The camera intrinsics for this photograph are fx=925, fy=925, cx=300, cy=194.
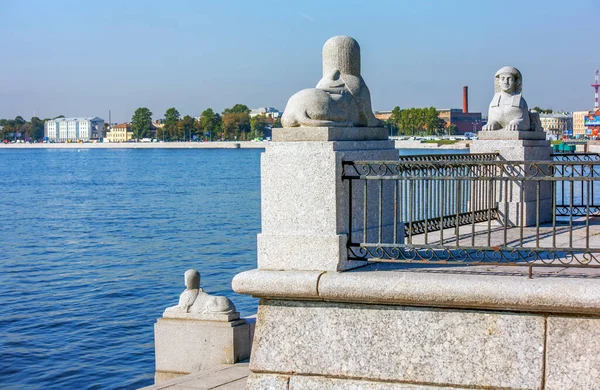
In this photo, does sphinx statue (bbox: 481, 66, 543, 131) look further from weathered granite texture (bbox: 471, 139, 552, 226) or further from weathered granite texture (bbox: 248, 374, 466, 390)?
weathered granite texture (bbox: 248, 374, 466, 390)

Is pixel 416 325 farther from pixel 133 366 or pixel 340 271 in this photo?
pixel 133 366

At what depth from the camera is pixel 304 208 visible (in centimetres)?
718

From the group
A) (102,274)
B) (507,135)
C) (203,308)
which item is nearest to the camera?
(203,308)

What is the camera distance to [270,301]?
7.08 metres

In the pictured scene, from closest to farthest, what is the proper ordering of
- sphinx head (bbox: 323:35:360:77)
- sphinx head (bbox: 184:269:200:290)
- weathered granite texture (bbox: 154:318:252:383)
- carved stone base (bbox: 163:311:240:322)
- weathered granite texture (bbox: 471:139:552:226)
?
sphinx head (bbox: 323:35:360:77) → weathered granite texture (bbox: 154:318:252:383) → carved stone base (bbox: 163:311:240:322) → sphinx head (bbox: 184:269:200:290) → weathered granite texture (bbox: 471:139:552:226)

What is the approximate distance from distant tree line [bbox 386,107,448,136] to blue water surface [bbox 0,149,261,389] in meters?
130

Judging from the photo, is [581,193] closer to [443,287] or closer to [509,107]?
[509,107]

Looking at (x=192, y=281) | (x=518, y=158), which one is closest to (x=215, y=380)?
(x=192, y=281)

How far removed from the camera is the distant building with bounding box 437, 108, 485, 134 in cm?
18975

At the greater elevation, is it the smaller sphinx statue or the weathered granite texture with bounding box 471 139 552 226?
the weathered granite texture with bounding box 471 139 552 226

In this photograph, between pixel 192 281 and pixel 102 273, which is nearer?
pixel 192 281

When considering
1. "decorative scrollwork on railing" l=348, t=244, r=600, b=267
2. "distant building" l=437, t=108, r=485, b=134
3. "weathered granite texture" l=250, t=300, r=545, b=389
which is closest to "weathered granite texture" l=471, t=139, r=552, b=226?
"decorative scrollwork on railing" l=348, t=244, r=600, b=267

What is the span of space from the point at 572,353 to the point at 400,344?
1211 mm

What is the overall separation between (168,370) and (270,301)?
317 cm
